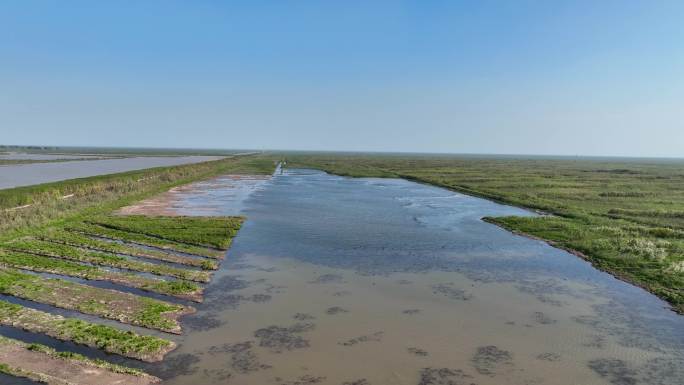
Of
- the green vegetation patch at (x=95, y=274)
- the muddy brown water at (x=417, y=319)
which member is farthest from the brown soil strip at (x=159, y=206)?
the green vegetation patch at (x=95, y=274)

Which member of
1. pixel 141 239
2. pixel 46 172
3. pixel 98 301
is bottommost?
pixel 98 301

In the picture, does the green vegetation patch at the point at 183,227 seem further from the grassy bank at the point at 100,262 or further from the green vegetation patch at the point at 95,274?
the green vegetation patch at the point at 95,274

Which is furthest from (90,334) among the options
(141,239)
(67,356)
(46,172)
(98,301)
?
(46,172)

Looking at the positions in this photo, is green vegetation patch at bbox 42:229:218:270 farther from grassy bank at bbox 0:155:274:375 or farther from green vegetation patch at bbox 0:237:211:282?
green vegetation patch at bbox 0:237:211:282

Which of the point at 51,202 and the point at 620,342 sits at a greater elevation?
the point at 51,202

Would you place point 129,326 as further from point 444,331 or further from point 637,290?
point 637,290

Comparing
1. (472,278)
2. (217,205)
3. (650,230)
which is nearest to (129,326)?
(472,278)

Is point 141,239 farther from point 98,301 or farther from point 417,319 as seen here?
point 417,319
